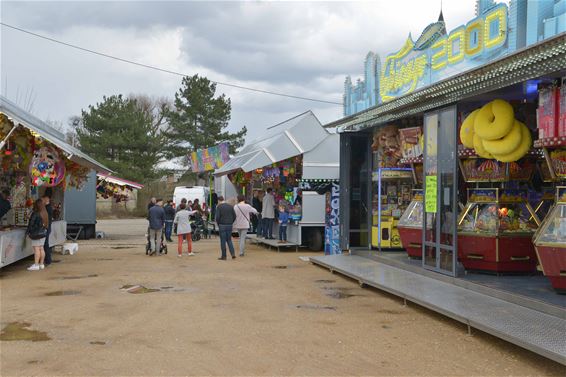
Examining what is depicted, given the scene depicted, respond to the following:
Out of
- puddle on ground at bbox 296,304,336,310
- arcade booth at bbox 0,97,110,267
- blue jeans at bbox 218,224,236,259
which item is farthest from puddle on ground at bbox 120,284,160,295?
blue jeans at bbox 218,224,236,259

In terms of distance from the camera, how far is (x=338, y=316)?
8.16 metres

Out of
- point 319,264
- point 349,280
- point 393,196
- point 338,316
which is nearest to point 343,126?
point 393,196

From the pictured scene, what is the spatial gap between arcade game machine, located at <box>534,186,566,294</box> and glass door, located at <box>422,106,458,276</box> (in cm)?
189

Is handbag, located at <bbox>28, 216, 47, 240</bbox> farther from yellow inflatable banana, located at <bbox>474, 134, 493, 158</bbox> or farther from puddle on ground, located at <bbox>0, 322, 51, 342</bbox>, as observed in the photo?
yellow inflatable banana, located at <bbox>474, 134, 493, 158</bbox>

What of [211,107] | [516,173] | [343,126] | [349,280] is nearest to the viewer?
[516,173]

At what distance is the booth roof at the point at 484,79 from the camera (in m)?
6.59

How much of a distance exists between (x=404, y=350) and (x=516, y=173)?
4.80 m

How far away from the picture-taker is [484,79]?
8.21m

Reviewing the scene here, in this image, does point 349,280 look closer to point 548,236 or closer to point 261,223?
point 548,236

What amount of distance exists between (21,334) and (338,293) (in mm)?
5200

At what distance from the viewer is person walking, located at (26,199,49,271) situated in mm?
12617

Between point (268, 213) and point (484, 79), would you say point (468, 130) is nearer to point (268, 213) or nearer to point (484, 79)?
point (484, 79)

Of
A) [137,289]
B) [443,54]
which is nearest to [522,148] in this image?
[443,54]

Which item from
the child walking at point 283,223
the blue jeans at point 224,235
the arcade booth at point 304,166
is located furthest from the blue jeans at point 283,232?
the blue jeans at point 224,235
